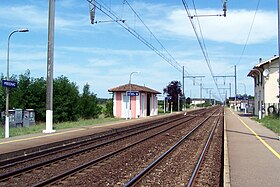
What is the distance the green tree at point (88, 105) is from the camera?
165 ft

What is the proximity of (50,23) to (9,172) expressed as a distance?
14.0 meters

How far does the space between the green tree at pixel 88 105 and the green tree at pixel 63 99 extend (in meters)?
3.85

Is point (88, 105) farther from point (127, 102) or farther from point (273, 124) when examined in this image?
point (273, 124)

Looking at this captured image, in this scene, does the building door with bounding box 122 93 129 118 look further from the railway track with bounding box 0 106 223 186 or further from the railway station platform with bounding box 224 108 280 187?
the railway station platform with bounding box 224 108 280 187

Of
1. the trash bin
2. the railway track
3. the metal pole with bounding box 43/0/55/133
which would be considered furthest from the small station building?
the railway track

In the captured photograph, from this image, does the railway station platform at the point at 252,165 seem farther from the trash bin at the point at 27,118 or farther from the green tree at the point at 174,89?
the green tree at the point at 174,89

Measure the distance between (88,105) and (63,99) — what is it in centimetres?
851

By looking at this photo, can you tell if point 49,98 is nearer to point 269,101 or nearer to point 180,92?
point 269,101

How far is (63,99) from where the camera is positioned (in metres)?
43.6

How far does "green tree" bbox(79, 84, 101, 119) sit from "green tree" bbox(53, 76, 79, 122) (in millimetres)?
3849

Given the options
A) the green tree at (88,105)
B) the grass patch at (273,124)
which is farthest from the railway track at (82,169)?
the green tree at (88,105)

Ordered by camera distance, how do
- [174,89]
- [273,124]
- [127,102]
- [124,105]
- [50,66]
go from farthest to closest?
[174,89]
[124,105]
[127,102]
[273,124]
[50,66]

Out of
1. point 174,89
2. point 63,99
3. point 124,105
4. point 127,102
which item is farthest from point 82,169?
point 174,89

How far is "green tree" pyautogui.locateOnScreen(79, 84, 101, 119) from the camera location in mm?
50325
